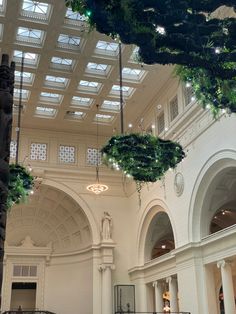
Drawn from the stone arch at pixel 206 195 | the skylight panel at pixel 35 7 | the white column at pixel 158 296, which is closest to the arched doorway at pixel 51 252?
the white column at pixel 158 296

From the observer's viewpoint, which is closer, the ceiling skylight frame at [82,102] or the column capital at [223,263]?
the column capital at [223,263]

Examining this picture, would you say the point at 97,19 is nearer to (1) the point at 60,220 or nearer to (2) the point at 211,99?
(2) the point at 211,99

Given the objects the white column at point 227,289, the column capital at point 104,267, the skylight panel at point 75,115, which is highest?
the skylight panel at point 75,115

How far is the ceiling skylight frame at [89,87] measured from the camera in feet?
61.9

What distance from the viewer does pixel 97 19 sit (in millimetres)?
5027

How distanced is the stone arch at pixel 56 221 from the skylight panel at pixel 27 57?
6505 millimetres

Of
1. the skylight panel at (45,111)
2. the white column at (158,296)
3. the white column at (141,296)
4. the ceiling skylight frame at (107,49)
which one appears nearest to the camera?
the ceiling skylight frame at (107,49)

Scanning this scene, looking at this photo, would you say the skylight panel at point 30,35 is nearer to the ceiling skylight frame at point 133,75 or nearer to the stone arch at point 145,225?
the ceiling skylight frame at point 133,75

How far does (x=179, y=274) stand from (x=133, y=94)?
768 cm

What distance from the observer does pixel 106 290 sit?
2069 cm

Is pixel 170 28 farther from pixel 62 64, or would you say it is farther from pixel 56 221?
pixel 56 221

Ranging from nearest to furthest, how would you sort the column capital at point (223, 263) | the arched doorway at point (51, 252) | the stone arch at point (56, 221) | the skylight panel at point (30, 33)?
the column capital at point (223, 263), the skylight panel at point (30, 33), the stone arch at point (56, 221), the arched doorway at point (51, 252)

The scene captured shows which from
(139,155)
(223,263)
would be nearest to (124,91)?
(223,263)

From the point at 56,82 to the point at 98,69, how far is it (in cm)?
199
